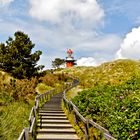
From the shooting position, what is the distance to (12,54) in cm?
4800

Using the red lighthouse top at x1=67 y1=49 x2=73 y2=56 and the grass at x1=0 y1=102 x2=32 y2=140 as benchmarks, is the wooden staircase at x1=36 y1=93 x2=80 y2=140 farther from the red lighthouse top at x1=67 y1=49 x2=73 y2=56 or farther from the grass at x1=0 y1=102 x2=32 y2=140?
the red lighthouse top at x1=67 y1=49 x2=73 y2=56

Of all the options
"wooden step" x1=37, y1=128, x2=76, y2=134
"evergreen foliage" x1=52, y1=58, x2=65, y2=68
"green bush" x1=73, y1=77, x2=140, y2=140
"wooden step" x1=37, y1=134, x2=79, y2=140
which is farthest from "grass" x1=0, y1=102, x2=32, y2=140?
"evergreen foliage" x1=52, y1=58, x2=65, y2=68

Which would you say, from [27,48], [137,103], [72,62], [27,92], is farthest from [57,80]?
[72,62]

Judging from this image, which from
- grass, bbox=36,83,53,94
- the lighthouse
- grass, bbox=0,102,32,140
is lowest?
grass, bbox=0,102,32,140

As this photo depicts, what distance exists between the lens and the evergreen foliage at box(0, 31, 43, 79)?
4744cm

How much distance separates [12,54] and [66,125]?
100 ft

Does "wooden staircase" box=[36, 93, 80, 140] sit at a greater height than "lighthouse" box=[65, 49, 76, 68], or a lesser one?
lesser

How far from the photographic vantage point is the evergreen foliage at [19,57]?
156 ft

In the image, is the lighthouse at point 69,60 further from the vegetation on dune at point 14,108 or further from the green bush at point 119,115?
the green bush at point 119,115

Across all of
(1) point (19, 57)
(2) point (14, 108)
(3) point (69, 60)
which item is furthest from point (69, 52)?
(2) point (14, 108)

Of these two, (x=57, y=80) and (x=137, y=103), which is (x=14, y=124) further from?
(x=57, y=80)

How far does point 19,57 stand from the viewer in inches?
1898

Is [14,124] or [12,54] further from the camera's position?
[12,54]

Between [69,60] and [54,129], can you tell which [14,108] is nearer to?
[54,129]
